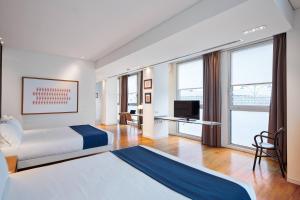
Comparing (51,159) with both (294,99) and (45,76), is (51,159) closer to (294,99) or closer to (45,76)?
(45,76)

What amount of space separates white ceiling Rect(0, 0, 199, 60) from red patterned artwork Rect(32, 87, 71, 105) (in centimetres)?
121

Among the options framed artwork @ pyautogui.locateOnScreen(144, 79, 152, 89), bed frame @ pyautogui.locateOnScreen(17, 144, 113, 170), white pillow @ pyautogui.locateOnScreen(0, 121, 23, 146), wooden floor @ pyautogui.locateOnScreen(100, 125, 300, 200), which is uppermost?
framed artwork @ pyautogui.locateOnScreen(144, 79, 152, 89)

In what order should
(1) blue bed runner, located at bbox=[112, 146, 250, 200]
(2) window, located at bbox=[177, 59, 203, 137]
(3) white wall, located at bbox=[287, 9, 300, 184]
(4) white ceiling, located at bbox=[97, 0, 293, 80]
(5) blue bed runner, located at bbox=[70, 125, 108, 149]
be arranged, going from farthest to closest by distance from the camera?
1. (2) window, located at bbox=[177, 59, 203, 137]
2. (5) blue bed runner, located at bbox=[70, 125, 108, 149]
3. (3) white wall, located at bbox=[287, 9, 300, 184]
4. (4) white ceiling, located at bbox=[97, 0, 293, 80]
5. (1) blue bed runner, located at bbox=[112, 146, 250, 200]

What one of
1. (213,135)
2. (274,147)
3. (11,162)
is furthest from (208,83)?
(11,162)

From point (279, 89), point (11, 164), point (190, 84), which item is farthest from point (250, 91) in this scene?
point (11, 164)

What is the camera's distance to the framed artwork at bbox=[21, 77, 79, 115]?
176 inches

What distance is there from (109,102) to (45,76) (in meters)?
4.10

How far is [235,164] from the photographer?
11.3 feet

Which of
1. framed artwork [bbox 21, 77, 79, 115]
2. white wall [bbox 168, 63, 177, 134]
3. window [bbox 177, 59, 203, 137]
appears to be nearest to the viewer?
framed artwork [bbox 21, 77, 79, 115]

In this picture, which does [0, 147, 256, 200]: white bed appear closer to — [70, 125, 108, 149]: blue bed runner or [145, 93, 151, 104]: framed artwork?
[70, 125, 108, 149]: blue bed runner

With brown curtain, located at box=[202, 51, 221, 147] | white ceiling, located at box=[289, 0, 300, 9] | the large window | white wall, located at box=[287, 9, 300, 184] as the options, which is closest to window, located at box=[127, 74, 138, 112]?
brown curtain, located at box=[202, 51, 221, 147]

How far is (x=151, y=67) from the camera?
5.68 meters

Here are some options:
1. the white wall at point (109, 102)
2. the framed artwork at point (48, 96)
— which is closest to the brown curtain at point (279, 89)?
the framed artwork at point (48, 96)

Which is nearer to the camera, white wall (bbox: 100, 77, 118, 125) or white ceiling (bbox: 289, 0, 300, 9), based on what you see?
white ceiling (bbox: 289, 0, 300, 9)
